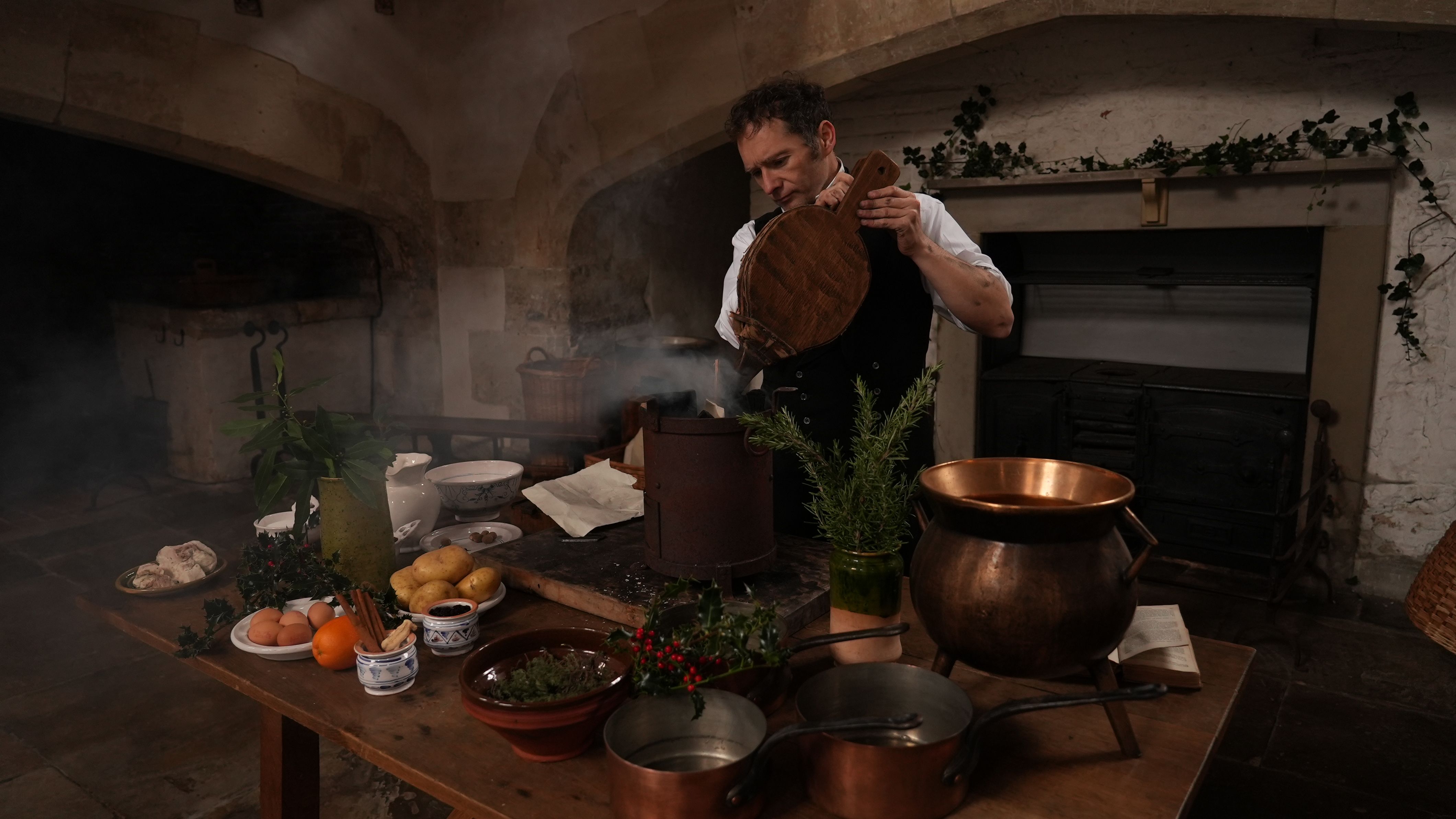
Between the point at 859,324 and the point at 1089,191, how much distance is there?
7.82 ft

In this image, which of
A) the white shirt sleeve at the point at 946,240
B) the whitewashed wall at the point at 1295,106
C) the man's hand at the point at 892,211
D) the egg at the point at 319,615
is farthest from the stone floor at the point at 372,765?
the man's hand at the point at 892,211

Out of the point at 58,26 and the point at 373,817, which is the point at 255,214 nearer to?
the point at 58,26

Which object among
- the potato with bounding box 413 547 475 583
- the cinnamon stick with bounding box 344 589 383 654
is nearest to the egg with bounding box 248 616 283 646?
the cinnamon stick with bounding box 344 589 383 654

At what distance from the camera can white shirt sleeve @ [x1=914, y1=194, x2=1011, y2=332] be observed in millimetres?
2133

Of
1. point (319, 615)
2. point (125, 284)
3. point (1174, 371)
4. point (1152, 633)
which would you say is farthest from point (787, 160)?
point (125, 284)

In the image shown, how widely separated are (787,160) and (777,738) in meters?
1.37

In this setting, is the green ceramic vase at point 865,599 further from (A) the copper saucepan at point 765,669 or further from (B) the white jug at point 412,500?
(B) the white jug at point 412,500

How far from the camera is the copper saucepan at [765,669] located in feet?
4.33

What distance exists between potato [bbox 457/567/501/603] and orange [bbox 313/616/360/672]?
0.70 ft

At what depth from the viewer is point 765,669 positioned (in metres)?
1.35

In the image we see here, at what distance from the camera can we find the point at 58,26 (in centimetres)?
384

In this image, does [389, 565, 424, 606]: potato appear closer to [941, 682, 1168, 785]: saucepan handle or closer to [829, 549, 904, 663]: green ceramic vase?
[829, 549, 904, 663]: green ceramic vase

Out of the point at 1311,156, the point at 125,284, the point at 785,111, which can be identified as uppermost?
the point at 1311,156

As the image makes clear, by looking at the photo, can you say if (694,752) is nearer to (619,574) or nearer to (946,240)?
(619,574)
